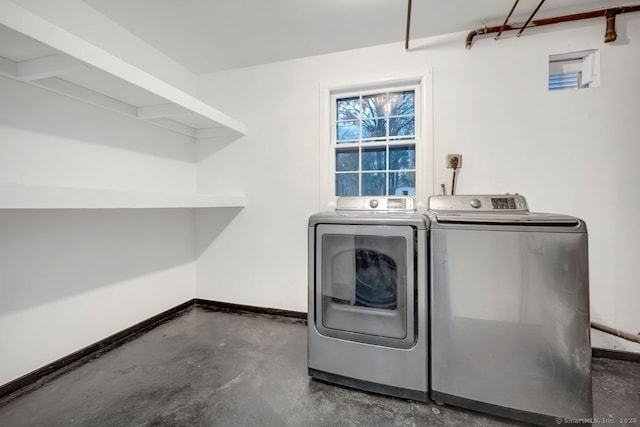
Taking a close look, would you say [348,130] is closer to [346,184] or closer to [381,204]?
[346,184]

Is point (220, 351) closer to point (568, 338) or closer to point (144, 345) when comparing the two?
point (144, 345)

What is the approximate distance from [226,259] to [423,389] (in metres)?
2.17

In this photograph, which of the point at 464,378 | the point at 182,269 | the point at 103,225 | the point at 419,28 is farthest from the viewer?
the point at 182,269

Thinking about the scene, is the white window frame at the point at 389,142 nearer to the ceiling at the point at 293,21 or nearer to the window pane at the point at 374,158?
the window pane at the point at 374,158

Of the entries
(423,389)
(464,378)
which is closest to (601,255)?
(464,378)

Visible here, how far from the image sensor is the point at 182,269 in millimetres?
2826

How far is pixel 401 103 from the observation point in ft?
8.16

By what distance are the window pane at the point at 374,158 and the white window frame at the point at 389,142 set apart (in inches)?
4.0

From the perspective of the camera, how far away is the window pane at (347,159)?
103 inches

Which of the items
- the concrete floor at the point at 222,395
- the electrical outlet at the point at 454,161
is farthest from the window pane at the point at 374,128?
the concrete floor at the point at 222,395

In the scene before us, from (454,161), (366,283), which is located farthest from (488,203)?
(366,283)

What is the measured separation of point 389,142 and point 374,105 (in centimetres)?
41

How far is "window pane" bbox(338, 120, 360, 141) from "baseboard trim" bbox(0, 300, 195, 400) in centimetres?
246

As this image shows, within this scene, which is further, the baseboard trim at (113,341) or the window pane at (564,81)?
the window pane at (564,81)
